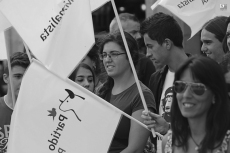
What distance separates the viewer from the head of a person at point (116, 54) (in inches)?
221

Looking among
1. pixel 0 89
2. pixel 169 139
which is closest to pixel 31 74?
pixel 169 139

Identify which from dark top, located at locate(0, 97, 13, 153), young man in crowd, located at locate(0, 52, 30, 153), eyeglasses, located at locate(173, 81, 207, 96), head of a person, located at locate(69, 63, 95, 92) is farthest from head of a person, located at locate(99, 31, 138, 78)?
eyeglasses, located at locate(173, 81, 207, 96)

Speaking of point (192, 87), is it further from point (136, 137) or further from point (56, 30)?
point (56, 30)

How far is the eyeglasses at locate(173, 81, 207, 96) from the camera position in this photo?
13.5ft

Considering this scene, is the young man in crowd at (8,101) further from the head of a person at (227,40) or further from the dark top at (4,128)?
the head of a person at (227,40)

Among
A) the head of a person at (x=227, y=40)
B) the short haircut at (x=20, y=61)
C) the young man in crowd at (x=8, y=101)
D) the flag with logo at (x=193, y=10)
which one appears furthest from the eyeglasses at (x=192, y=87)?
the short haircut at (x=20, y=61)

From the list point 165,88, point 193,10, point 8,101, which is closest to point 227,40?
point 165,88

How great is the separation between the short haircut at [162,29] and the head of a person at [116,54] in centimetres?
32

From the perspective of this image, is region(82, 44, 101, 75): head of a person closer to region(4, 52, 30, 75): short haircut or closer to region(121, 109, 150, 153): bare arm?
region(4, 52, 30, 75): short haircut

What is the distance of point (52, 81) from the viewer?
17.8ft

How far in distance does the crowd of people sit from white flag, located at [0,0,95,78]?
68cm

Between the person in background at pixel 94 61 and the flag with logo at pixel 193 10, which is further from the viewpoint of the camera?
the person in background at pixel 94 61

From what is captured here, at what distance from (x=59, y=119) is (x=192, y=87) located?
154 centimetres

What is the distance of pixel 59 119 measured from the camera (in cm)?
530
